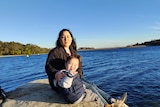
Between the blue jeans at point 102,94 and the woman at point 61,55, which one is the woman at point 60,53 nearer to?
the woman at point 61,55

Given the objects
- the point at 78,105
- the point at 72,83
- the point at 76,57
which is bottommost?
the point at 78,105

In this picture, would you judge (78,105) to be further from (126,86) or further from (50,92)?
(126,86)

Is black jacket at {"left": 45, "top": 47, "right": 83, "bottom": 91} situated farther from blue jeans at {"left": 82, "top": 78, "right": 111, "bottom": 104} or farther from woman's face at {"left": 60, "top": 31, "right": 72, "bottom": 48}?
blue jeans at {"left": 82, "top": 78, "right": 111, "bottom": 104}

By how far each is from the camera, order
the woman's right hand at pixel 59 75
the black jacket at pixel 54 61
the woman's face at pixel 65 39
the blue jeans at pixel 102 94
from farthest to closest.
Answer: the woman's face at pixel 65 39, the blue jeans at pixel 102 94, the black jacket at pixel 54 61, the woman's right hand at pixel 59 75

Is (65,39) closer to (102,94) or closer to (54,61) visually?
(54,61)

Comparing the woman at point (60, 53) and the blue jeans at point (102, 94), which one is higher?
the woman at point (60, 53)

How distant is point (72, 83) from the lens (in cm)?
534

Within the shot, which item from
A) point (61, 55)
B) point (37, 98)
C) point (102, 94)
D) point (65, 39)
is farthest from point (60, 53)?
point (102, 94)

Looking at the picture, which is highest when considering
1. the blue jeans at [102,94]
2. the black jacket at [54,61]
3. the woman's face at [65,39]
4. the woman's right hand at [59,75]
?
the woman's face at [65,39]

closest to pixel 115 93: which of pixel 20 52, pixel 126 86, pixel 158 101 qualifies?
pixel 126 86

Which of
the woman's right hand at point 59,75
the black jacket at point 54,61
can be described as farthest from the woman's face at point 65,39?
the woman's right hand at point 59,75

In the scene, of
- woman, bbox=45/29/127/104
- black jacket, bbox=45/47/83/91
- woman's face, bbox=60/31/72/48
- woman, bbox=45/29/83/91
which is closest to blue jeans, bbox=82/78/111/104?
woman, bbox=45/29/127/104

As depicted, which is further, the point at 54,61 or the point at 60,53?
the point at 60,53

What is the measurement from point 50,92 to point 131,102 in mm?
5703
